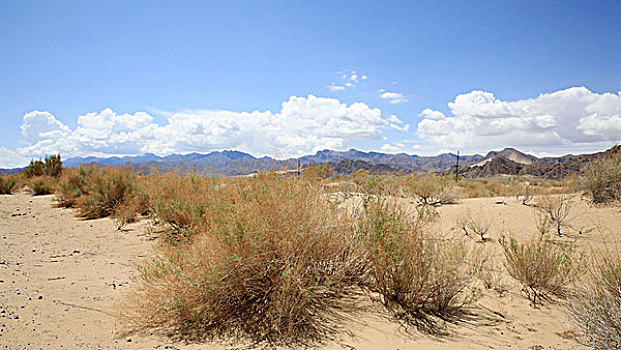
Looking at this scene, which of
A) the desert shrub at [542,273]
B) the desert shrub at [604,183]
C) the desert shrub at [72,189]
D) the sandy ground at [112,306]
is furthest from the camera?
the desert shrub at [72,189]

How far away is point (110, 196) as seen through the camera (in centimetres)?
1243

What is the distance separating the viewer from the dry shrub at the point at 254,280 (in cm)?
411

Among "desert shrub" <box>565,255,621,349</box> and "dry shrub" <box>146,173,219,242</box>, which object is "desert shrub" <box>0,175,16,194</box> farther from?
"desert shrub" <box>565,255,621,349</box>

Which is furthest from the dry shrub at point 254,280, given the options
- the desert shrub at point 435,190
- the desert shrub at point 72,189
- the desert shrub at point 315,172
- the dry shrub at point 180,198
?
the desert shrub at point 72,189

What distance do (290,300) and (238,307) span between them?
2.26 feet

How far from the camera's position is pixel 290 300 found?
417 centimetres

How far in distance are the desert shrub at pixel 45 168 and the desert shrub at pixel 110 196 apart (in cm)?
1036

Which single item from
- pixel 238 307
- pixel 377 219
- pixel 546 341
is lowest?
pixel 546 341

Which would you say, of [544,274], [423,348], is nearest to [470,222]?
[544,274]

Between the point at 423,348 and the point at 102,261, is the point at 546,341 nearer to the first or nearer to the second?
the point at 423,348

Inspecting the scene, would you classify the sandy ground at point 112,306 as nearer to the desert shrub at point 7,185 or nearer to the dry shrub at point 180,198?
the dry shrub at point 180,198

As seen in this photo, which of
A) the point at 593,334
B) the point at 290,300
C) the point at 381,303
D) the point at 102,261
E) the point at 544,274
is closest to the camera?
the point at 593,334

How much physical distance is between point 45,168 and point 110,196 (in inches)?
508

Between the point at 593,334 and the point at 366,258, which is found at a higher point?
the point at 366,258
